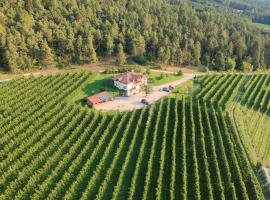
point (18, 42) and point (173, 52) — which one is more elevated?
point (18, 42)

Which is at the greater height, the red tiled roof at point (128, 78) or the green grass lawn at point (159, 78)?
the red tiled roof at point (128, 78)

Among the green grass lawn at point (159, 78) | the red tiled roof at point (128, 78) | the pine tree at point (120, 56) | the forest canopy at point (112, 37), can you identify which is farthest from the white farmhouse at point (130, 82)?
the forest canopy at point (112, 37)

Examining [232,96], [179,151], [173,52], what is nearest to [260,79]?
[232,96]

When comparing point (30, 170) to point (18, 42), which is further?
point (18, 42)

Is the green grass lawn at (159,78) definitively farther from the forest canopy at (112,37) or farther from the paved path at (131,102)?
the forest canopy at (112,37)

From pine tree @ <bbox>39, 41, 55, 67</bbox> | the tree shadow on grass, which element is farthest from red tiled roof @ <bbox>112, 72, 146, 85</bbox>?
pine tree @ <bbox>39, 41, 55, 67</bbox>

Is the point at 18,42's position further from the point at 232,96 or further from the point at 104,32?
the point at 232,96
